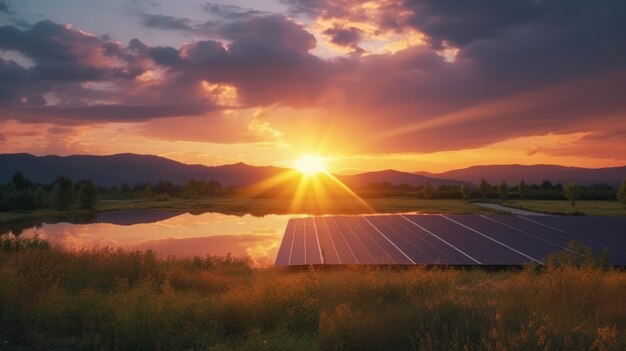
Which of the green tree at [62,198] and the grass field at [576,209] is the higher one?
the green tree at [62,198]

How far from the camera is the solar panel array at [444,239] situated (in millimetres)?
22953

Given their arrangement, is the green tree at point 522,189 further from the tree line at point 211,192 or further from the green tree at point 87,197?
the green tree at point 87,197

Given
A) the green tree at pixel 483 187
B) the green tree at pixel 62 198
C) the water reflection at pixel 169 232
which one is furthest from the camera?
the green tree at pixel 483 187

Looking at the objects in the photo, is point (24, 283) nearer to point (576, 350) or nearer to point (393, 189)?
point (576, 350)

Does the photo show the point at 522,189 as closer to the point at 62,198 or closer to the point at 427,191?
the point at 427,191

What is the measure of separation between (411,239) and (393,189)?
71.0 metres

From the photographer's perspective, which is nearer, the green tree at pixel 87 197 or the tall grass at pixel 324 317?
the tall grass at pixel 324 317

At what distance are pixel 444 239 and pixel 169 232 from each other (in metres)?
21.1

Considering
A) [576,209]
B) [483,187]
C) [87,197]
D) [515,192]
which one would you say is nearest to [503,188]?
[483,187]

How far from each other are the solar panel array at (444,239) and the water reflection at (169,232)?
3.17m

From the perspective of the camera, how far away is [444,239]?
2700 centimetres

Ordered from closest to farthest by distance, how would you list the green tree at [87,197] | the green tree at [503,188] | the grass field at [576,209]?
the grass field at [576,209], the green tree at [87,197], the green tree at [503,188]

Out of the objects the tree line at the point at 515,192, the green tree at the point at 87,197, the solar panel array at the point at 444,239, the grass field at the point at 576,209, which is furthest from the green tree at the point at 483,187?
the green tree at the point at 87,197

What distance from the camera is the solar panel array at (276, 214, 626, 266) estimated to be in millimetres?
22953
